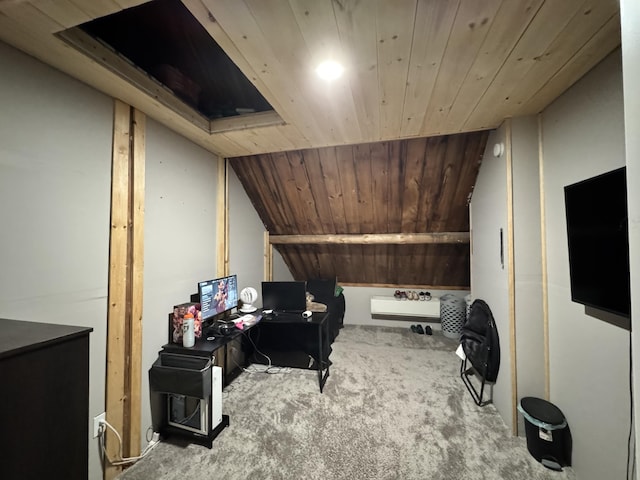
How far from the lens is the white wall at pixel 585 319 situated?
47.9 inches

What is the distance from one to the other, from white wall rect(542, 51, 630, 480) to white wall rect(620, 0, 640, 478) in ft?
2.88

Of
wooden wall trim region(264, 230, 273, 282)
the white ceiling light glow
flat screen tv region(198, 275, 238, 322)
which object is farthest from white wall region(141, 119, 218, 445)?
the white ceiling light glow

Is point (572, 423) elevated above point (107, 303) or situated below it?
below

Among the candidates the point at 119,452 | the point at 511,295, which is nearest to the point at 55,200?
the point at 119,452

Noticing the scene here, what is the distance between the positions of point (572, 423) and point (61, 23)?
11.1 ft

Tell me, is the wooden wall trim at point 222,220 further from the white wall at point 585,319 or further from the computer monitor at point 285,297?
the white wall at point 585,319

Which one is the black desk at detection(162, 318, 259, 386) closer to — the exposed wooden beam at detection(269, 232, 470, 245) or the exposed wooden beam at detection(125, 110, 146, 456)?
the exposed wooden beam at detection(125, 110, 146, 456)

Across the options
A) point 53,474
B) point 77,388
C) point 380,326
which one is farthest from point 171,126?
point 380,326

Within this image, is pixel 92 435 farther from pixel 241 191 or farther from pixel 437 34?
pixel 437 34

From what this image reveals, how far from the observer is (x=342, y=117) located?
1865 millimetres

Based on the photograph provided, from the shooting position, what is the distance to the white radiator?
3979 millimetres

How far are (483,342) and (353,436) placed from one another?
4.38 ft

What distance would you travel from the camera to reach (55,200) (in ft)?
4.35

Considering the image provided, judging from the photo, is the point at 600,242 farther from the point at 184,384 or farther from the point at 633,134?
the point at 184,384
